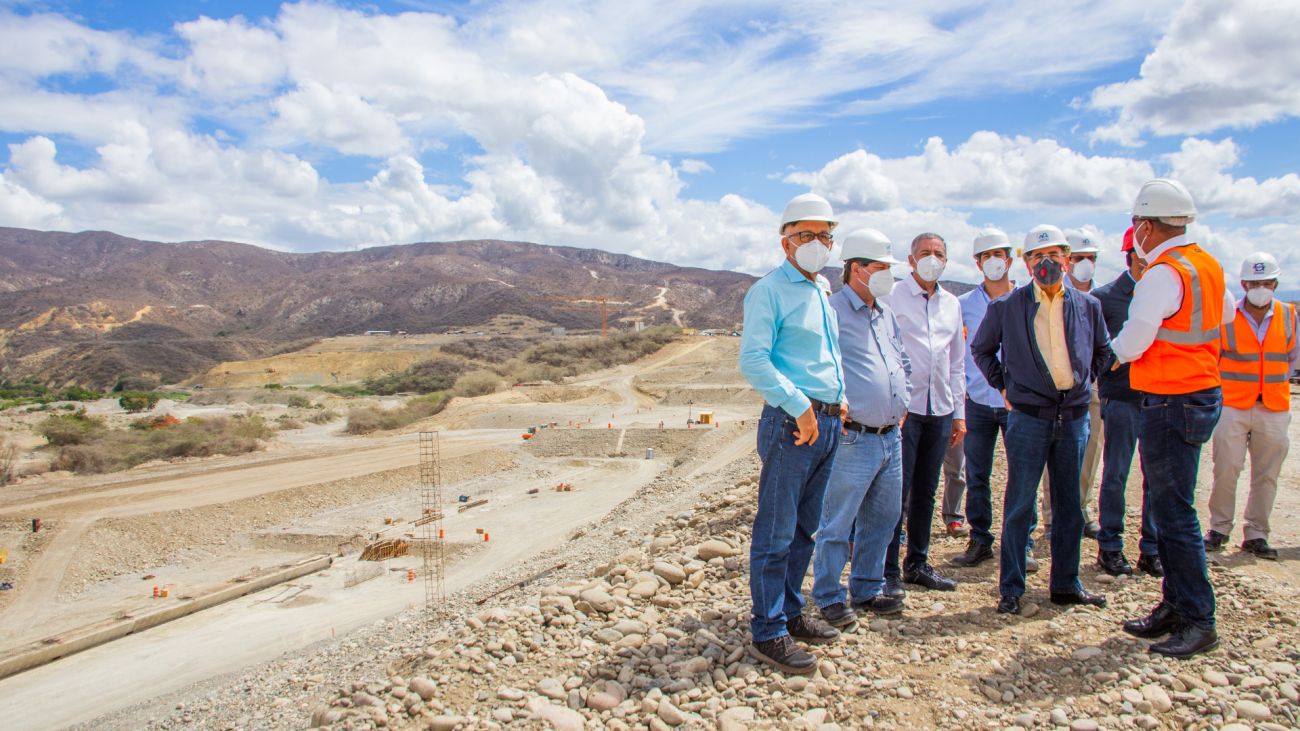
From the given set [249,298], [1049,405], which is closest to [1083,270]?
[1049,405]

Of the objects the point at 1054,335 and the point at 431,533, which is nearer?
the point at 1054,335

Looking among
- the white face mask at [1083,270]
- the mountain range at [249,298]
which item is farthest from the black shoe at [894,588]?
the mountain range at [249,298]

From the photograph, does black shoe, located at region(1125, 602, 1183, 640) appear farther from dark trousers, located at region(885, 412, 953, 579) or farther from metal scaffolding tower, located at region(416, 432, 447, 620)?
metal scaffolding tower, located at region(416, 432, 447, 620)

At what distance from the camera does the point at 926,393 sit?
184 inches

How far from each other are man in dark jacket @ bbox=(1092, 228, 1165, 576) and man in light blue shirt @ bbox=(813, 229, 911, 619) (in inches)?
70.1

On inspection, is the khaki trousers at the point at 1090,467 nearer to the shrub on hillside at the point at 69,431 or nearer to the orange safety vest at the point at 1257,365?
the orange safety vest at the point at 1257,365

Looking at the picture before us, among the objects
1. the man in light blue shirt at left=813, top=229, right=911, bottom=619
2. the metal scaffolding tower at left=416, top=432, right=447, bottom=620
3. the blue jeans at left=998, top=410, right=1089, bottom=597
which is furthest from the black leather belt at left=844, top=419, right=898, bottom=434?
the metal scaffolding tower at left=416, top=432, right=447, bottom=620

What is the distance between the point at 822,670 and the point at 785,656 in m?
0.20

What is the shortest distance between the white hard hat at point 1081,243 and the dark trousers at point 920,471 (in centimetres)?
210

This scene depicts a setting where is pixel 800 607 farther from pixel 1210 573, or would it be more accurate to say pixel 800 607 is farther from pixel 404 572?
pixel 404 572

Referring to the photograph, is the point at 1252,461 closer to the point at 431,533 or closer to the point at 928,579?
the point at 928,579

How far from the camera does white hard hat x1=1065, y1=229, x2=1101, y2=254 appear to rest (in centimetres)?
583

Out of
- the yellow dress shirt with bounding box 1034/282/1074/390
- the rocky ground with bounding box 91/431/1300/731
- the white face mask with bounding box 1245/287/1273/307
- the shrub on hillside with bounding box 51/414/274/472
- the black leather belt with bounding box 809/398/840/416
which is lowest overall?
the shrub on hillside with bounding box 51/414/274/472

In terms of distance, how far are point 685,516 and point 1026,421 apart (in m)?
4.81
